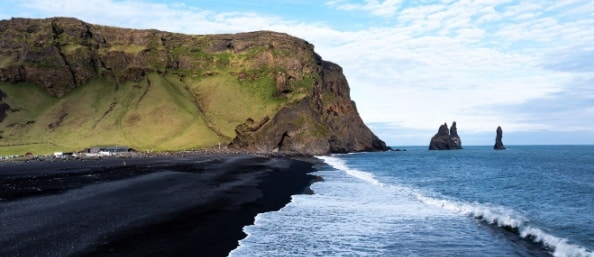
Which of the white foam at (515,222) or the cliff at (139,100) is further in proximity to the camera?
the cliff at (139,100)

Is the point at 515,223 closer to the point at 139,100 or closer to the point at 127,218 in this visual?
the point at 127,218

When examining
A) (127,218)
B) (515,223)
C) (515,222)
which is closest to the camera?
(127,218)

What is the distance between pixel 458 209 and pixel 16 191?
31336 millimetres

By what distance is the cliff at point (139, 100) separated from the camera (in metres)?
145

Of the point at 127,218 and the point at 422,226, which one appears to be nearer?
the point at 127,218

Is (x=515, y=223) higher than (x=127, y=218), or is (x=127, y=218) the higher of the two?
(x=515, y=223)

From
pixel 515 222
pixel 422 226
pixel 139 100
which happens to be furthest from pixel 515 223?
pixel 139 100

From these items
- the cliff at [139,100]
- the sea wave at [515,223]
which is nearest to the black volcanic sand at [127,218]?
the sea wave at [515,223]

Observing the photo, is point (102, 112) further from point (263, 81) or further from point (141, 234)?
point (141, 234)

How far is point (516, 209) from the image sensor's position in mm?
30031

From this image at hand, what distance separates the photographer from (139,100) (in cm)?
17450

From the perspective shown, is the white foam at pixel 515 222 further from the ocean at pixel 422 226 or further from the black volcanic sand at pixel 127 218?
the black volcanic sand at pixel 127 218

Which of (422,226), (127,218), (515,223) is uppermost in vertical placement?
(515,223)

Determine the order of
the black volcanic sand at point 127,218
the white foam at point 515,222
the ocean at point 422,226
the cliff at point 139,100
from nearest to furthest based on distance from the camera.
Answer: the black volcanic sand at point 127,218 → the white foam at point 515,222 → the ocean at point 422,226 → the cliff at point 139,100
